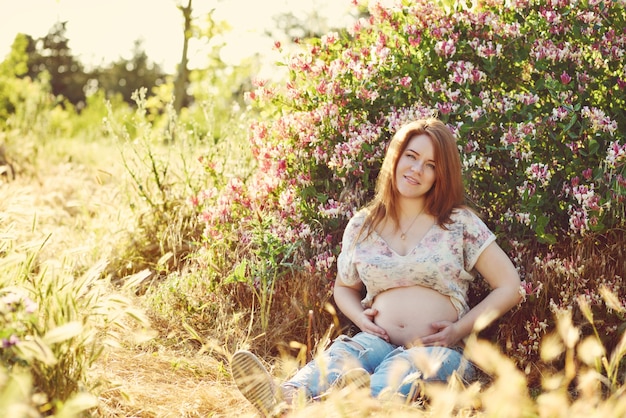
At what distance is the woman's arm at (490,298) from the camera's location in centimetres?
328

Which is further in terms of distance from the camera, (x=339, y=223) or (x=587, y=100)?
(x=339, y=223)

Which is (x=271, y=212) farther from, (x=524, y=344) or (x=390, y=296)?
(x=524, y=344)

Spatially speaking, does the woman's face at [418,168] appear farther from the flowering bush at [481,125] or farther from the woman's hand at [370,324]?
the woman's hand at [370,324]

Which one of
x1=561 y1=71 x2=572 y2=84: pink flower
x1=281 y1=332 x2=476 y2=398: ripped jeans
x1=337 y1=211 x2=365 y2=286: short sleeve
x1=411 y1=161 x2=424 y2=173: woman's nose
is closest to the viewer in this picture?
x1=281 y1=332 x2=476 y2=398: ripped jeans

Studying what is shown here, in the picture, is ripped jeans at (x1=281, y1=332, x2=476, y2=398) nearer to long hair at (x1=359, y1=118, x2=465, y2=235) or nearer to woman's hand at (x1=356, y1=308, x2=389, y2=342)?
woman's hand at (x1=356, y1=308, x2=389, y2=342)

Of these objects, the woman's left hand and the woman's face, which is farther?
the woman's face

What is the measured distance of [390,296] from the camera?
3.49 m

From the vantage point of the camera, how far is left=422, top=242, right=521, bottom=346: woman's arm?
10.8ft

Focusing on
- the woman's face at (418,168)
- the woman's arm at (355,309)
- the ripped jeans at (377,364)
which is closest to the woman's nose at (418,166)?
the woman's face at (418,168)

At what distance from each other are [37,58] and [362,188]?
1162 inches

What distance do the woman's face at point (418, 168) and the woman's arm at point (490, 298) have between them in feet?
1.51

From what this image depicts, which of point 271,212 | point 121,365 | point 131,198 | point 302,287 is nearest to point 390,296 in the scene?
point 302,287

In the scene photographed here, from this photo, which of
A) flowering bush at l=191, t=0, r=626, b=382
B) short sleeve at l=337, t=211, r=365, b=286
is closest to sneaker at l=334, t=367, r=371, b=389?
short sleeve at l=337, t=211, r=365, b=286

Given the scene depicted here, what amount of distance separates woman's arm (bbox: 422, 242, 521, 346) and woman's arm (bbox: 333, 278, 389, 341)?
0.28m
